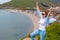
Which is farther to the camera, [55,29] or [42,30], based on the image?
[55,29]

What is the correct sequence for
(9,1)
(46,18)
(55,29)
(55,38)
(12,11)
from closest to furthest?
(46,18), (55,38), (55,29), (12,11), (9,1)

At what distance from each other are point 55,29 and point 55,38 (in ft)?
2.85

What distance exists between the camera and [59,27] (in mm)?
11984

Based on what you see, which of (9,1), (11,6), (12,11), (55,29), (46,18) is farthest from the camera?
(9,1)

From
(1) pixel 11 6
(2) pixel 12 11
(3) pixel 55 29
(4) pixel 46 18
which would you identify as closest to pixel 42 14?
(4) pixel 46 18

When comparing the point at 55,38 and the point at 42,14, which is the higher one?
the point at 55,38

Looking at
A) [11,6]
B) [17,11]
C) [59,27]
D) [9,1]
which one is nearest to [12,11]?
[17,11]

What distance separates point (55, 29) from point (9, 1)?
88.6 meters

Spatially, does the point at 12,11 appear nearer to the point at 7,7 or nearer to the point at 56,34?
the point at 7,7

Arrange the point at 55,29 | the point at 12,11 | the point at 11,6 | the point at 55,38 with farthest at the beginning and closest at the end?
the point at 11,6, the point at 12,11, the point at 55,29, the point at 55,38

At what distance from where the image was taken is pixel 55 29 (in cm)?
1194

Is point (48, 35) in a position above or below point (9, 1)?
below

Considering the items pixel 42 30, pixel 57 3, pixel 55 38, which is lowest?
pixel 42 30

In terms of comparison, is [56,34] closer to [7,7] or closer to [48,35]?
[48,35]
